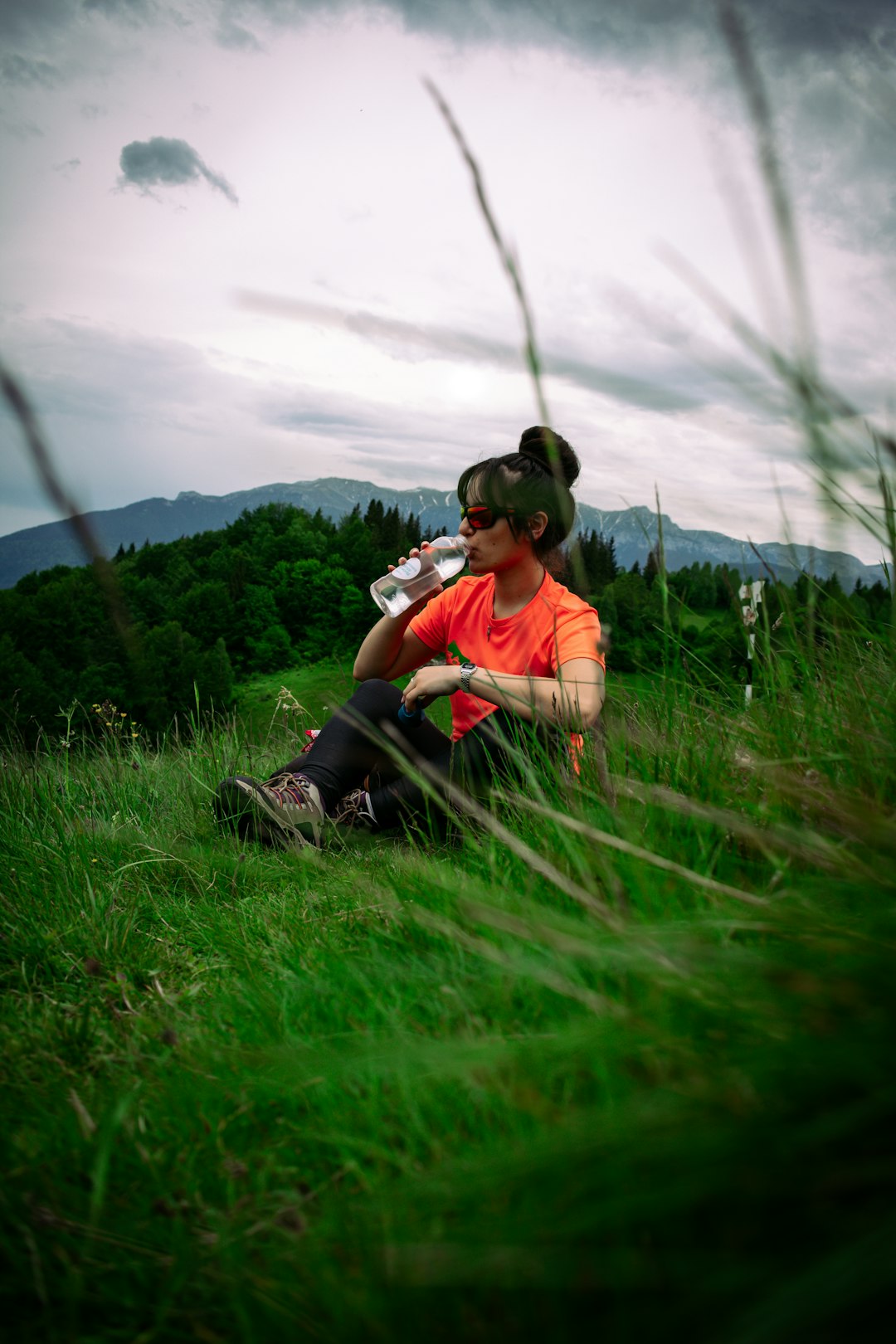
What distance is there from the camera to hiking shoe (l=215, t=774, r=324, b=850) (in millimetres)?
3240

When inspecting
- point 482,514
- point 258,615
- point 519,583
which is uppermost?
point 482,514

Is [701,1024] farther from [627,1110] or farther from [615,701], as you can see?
[615,701]

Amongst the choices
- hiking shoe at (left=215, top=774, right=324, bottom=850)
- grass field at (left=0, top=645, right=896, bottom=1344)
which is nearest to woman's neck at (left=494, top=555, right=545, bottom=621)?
hiking shoe at (left=215, top=774, right=324, bottom=850)

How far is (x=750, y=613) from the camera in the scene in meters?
2.26

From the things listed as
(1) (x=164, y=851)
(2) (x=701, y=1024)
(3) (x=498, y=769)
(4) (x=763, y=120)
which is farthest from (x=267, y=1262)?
(3) (x=498, y=769)

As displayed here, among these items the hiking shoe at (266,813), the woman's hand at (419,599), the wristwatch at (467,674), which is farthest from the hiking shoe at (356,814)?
the woman's hand at (419,599)

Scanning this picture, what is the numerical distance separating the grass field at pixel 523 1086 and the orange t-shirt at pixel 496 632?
1.40m

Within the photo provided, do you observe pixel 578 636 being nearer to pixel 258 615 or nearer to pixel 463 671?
pixel 463 671

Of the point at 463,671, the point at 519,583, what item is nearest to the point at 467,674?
the point at 463,671

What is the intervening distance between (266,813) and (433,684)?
92 cm

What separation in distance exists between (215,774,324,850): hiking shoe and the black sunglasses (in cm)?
160

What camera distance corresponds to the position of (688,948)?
742mm

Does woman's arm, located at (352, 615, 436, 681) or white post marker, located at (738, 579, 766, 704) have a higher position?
white post marker, located at (738, 579, 766, 704)

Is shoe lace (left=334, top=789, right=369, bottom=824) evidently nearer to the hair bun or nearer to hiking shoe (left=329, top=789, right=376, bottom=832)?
hiking shoe (left=329, top=789, right=376, bottom=832)
